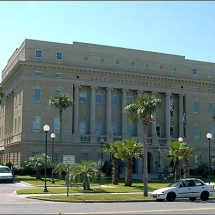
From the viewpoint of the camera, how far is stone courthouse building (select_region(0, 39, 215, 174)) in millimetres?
63156

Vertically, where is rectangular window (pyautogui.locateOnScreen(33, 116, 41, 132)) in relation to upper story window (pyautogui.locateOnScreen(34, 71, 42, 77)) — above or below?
below

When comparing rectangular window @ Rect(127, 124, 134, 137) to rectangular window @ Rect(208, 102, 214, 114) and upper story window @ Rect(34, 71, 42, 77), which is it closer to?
rectangular window @ Rect(208, 102, 214, 114)

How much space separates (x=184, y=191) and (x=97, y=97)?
43.5 m

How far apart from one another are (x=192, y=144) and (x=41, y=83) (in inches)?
1148

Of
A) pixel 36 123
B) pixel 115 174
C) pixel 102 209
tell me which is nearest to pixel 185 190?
pixel 102 209

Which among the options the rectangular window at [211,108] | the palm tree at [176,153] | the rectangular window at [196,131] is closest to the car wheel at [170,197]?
the palm tree at [176,153]

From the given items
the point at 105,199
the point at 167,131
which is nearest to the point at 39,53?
the point at 167,131

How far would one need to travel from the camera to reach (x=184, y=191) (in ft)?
85.6

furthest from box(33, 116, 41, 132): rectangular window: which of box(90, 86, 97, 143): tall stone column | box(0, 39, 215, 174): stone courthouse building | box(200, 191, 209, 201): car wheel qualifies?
box(200, 191, 209, 201): car wheel

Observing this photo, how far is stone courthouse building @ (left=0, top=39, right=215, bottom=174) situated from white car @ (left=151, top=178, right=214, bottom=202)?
37094 mm

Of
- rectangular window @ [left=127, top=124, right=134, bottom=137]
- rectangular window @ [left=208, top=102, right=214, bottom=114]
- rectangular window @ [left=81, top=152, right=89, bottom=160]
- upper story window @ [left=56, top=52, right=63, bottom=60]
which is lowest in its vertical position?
rectangular window @ [left=81, top=152, right=89, bottom=160]

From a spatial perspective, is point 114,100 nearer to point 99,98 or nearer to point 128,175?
point 99,98

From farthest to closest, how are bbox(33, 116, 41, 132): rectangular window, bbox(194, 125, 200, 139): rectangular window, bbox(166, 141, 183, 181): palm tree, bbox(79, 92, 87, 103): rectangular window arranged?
bbox(194, 125, 200, 139): rectangular window
bbox(79, 92, 87, 103): rectangular window
bbox(33, 116, 41, 132): rectangular window
bbox(166, 141, 183, 181): palm tree

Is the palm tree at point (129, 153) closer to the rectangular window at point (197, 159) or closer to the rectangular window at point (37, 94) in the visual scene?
the rectangular window at point (37, 94)
